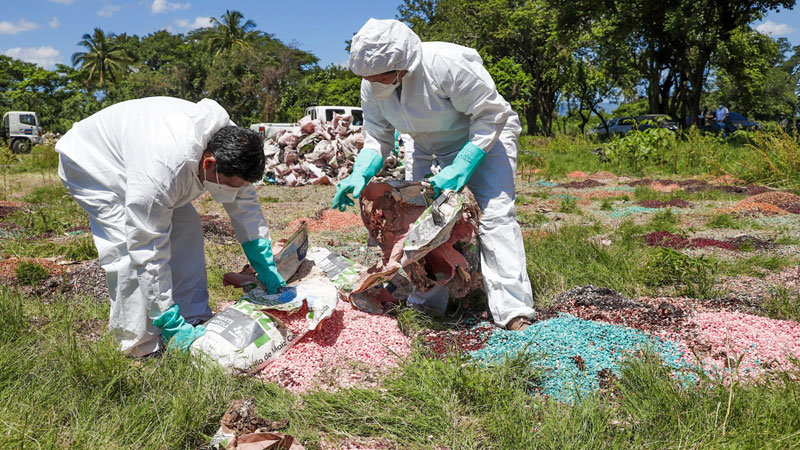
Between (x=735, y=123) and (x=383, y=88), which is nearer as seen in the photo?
(x=383, y=88)

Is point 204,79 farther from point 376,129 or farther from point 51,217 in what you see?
point 376,129

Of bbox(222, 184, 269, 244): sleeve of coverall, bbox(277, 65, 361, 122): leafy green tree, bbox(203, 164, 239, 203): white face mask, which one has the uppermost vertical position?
bbox(277, 65, 361, 122): leafy green tree

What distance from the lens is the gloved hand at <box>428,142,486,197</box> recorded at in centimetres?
281

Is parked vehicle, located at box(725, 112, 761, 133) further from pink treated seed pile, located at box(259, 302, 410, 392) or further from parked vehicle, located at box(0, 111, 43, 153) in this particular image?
parked vehicle, located at box(0, 111, 43, 153)

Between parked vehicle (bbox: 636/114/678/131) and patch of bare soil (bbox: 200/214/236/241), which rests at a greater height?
parked vehicle (bbox: 636/114/678/131)

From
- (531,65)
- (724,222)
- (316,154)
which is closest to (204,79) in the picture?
(531,65)

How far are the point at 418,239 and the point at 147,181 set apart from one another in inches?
50.8

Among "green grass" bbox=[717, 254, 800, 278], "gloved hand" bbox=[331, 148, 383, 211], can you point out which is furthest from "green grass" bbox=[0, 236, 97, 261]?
"green grass" bbox=[717, 254, 800, 278]

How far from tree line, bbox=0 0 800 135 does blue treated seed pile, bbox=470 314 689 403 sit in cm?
1414

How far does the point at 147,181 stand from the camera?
92.1 inches

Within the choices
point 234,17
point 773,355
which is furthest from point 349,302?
point 234,17

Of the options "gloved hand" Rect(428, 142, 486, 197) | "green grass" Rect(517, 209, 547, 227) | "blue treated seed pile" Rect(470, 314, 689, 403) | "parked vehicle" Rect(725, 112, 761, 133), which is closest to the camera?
"blue treated seed pile" Rect(470, 314, 689, 403)

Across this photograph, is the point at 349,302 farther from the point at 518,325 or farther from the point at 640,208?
the point at 640,208

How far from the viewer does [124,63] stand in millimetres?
44156
